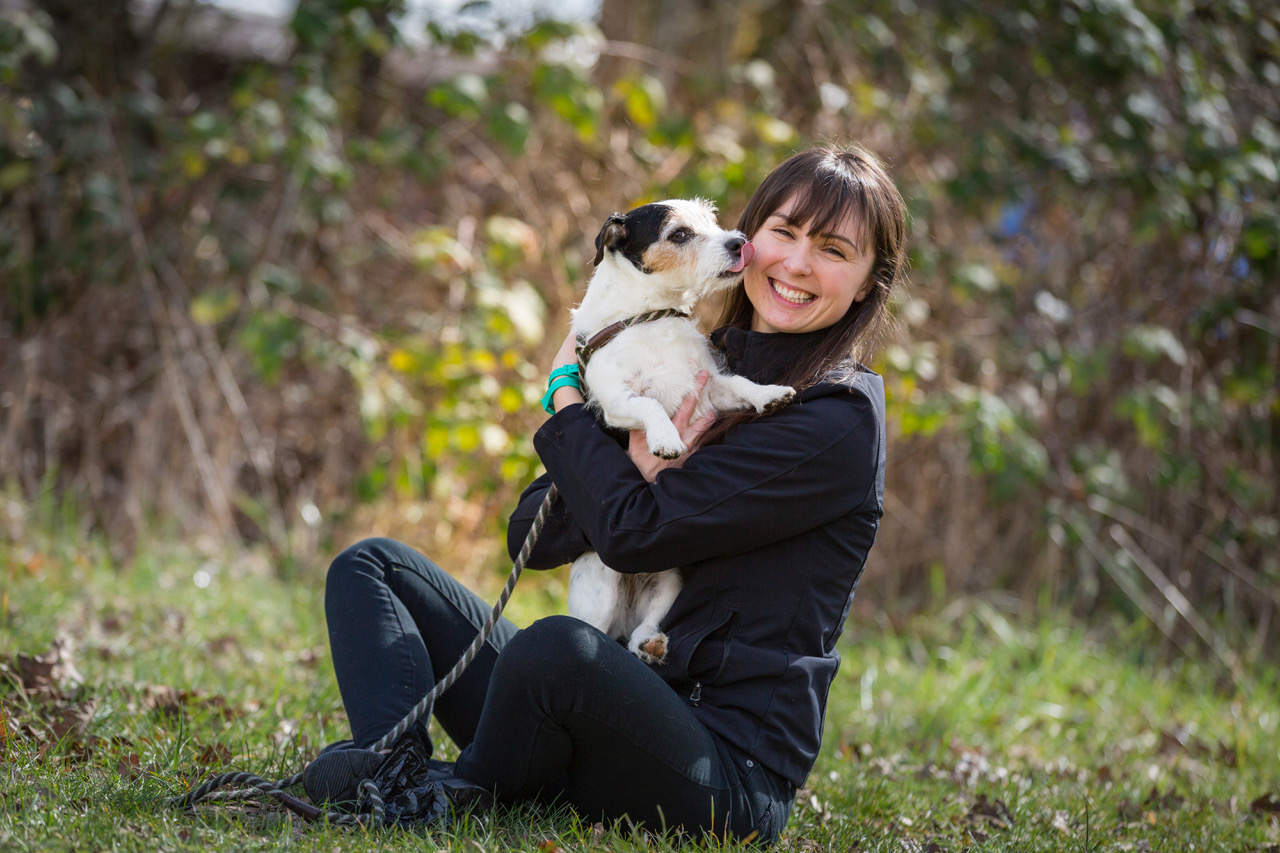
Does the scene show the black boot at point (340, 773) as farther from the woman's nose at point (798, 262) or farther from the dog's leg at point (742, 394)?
the woman's nose at point (798, 262)

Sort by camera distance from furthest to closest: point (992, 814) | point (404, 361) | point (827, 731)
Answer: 1. point (404, 361)
2. point (827, 731)
3. point (992, 814)

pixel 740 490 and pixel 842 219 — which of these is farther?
pixel 842 219

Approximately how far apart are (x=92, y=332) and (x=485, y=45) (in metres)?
2.69

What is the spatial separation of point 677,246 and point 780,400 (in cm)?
56

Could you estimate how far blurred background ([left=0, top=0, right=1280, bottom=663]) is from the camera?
16.1 feet

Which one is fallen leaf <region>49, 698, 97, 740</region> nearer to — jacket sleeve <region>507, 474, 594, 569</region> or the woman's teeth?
jacket sleeve <region>507, 474, 594, 569</region>

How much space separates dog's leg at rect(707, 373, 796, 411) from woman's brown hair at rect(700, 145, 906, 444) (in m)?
0.05

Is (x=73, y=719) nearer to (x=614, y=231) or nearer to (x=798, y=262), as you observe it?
(x=614, y=231)

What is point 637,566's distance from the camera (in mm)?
2158

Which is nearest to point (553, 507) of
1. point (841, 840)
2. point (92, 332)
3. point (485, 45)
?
point (841, 840)

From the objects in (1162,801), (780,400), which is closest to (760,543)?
(780,400)

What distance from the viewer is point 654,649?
2260mm

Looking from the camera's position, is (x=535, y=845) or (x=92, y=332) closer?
(x=535, y=845)

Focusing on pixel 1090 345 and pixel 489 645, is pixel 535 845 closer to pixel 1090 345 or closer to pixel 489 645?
pixel 489 645
